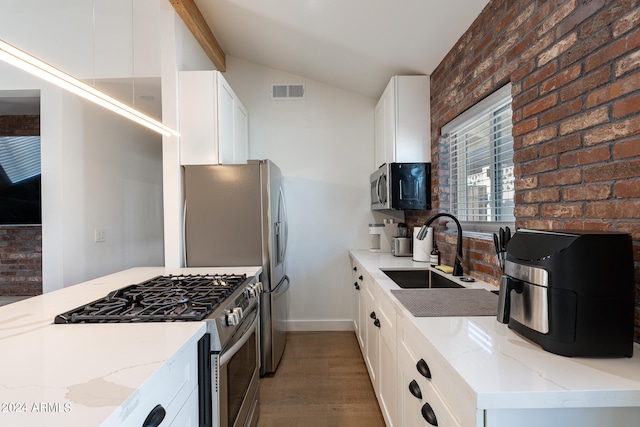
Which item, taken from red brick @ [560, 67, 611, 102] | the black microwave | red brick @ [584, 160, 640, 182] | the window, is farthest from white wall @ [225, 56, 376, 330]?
red brick @ [584, 160, 640, 182]

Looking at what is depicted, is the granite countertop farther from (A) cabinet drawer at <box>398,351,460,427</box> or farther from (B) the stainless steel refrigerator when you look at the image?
(B) the stainless steel refrigerator

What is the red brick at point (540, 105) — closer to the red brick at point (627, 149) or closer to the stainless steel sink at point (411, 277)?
the red brick at point (627, 149)

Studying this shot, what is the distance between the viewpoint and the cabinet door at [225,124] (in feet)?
8.03

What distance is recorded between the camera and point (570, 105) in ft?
3.76

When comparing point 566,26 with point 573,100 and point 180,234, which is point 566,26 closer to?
point 573,100

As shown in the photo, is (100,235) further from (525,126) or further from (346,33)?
(525,126)

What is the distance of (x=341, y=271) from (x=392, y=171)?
1.36 meters

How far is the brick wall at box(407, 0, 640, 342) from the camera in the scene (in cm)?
94

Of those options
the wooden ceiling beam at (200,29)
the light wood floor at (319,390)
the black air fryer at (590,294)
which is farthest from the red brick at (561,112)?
the wooden ceiling beam at (200,29)

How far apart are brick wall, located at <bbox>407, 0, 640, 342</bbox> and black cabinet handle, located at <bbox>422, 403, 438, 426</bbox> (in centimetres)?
67

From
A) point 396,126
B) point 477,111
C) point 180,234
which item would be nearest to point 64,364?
point 180,234

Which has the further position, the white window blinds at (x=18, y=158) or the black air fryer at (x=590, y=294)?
the white window blinds at (x=18, y=158)

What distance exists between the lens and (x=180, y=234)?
238cm

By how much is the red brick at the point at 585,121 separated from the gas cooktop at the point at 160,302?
158 cm
